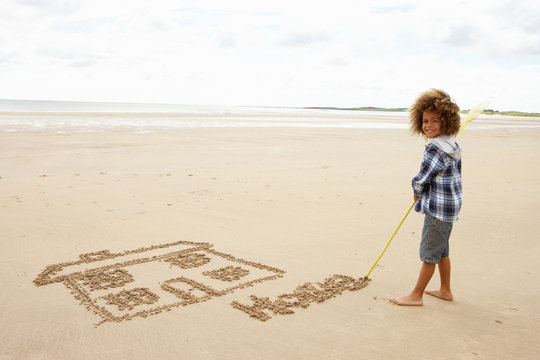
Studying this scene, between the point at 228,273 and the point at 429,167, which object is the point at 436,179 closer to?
the point at 429,167

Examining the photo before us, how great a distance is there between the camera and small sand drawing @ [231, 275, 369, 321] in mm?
3438

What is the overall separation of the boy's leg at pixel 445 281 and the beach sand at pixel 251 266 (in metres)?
0.07

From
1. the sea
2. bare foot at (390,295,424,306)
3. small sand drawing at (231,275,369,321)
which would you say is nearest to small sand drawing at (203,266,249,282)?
small sand drawing at (231,275,369,321)

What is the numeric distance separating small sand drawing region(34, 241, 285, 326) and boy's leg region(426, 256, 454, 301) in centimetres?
142

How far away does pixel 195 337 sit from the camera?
3016mm

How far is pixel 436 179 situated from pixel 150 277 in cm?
266

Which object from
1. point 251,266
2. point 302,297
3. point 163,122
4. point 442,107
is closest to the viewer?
point 442,107

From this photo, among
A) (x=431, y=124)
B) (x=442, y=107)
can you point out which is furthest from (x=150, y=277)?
(x=442, y=107)

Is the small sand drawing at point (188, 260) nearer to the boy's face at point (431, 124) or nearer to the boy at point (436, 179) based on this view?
the boy at point (436, 179)

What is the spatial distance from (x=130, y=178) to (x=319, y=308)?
6405 mm

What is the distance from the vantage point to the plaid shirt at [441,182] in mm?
3365

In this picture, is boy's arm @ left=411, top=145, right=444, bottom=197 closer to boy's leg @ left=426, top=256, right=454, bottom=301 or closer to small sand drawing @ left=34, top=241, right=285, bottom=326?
boy's leg @ left=426, top=256, right=454, bottom=301

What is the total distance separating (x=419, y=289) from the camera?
3.60 meters

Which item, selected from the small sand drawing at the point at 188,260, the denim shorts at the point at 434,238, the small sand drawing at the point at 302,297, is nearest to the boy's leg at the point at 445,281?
the denim shorts at the point at 434,238
